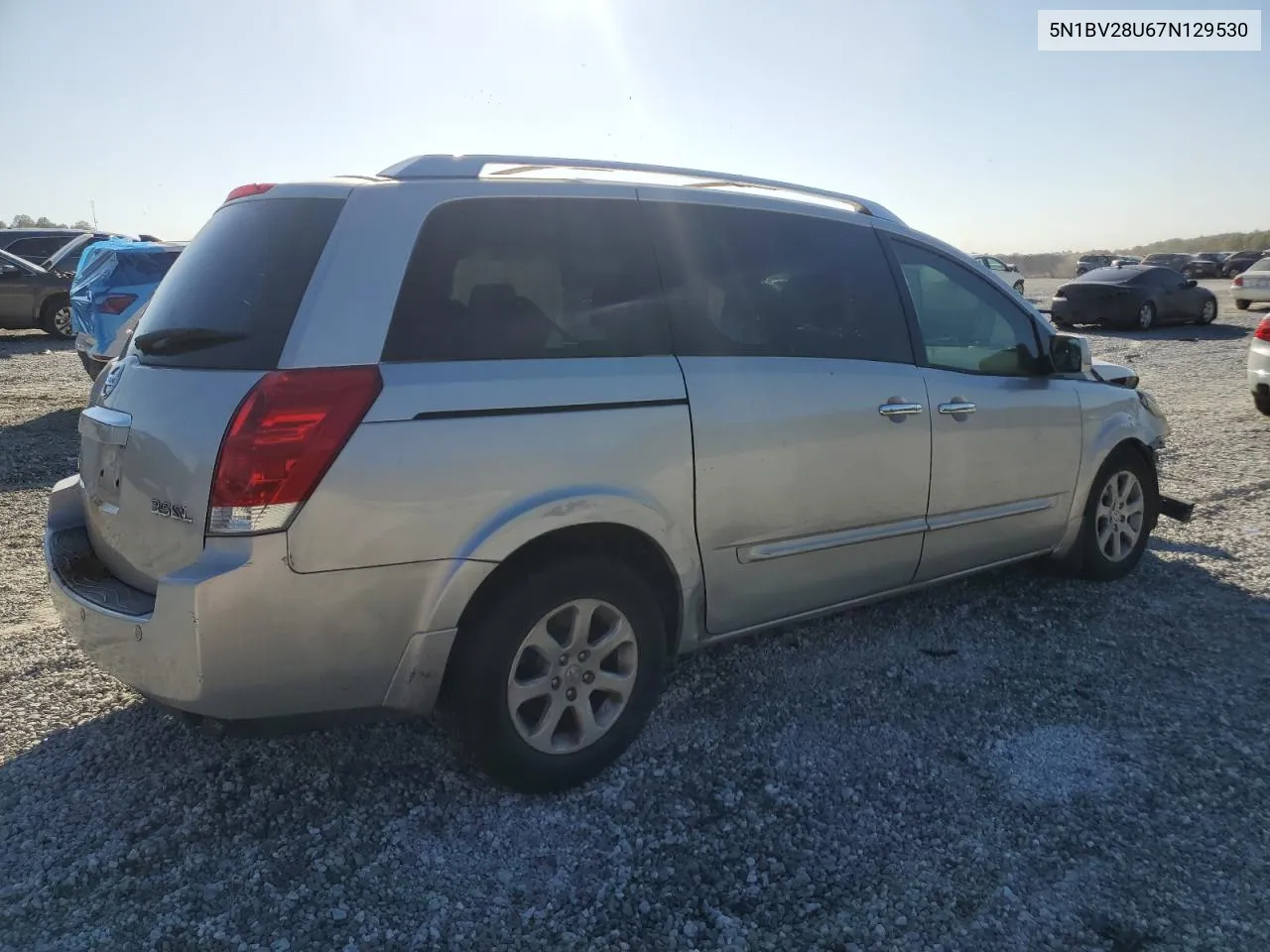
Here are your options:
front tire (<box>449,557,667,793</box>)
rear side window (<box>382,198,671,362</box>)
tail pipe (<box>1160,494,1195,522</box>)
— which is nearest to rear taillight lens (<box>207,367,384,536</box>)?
rear side window (<box>382,198,671,362</box>)

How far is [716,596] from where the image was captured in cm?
333

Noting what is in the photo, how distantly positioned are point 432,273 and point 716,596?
1.44m

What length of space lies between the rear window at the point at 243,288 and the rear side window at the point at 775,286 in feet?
3.81

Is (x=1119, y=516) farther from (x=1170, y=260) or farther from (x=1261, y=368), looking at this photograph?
(x=1170, y=260)

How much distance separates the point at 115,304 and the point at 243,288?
312 inches

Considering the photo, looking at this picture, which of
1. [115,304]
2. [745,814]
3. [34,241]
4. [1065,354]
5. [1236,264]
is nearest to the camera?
[745,814]

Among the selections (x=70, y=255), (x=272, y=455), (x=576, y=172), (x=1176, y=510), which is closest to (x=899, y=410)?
(x=576, y=172)


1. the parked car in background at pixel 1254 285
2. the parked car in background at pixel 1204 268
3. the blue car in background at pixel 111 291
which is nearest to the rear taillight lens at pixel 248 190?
the blue car in background at pixel 111 291

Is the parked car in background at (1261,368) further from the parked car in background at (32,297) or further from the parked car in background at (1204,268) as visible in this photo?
the parked car in background at (1204,268)

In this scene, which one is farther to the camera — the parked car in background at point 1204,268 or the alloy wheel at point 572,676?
the parked car in background at point 1204,268

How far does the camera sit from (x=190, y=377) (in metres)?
2.69

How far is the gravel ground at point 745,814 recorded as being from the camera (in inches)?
97.5

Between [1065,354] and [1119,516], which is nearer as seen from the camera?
[1065,354]

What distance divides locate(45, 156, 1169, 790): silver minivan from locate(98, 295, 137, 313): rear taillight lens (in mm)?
7046
